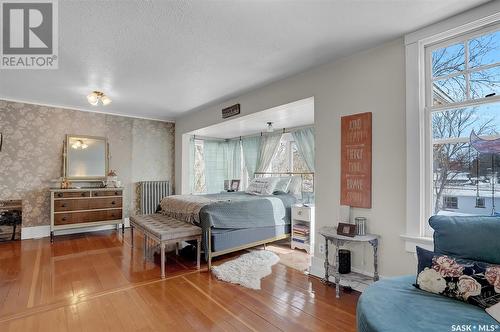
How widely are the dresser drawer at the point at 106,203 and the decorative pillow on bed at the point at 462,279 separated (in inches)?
196

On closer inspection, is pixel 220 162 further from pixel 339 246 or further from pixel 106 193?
pixel 339 246

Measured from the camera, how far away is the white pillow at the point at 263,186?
4828 millimetres

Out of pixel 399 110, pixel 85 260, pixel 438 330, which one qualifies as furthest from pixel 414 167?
pixel 85 260

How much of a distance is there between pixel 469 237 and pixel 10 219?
20.1 feet

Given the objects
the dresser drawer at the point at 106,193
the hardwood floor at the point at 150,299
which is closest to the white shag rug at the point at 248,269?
the hardwood floor at the point at 150,299

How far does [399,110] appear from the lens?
2.38m

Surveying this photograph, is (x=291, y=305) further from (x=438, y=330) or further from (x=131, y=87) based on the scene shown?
(x=131, y=87)

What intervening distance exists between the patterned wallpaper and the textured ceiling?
932 mm

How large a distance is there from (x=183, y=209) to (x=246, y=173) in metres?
3.15

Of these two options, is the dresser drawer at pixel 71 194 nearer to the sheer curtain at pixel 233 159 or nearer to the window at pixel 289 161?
the sheer curtain at pixel 233 159

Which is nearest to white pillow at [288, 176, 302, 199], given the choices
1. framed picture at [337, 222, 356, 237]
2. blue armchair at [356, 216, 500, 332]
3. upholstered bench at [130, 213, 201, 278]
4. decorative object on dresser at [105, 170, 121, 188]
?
upholstered bench at [130, 213, 201, 278]

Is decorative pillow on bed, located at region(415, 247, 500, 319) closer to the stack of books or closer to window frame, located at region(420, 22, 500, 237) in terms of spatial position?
window frame, located at region(420, 22, 500, 237)

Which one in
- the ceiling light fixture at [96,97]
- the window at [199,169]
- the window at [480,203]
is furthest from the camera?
the window at [199,169]

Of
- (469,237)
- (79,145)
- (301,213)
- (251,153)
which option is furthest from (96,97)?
(469,237)
